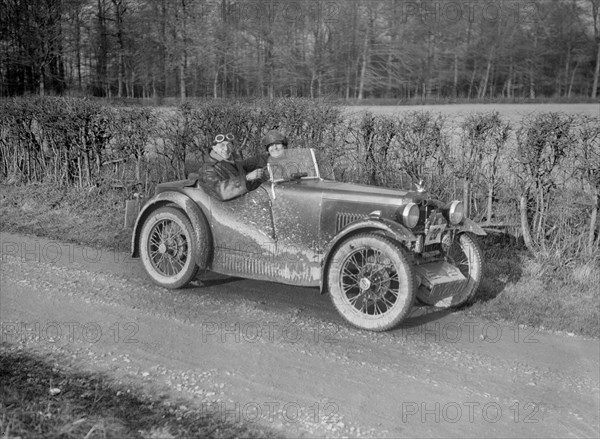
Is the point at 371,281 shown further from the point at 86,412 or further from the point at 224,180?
the point at 86,412

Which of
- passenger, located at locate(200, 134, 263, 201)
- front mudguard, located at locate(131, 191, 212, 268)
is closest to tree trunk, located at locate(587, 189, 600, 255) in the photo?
passenger, located at locate(200, 134, 263, 201)

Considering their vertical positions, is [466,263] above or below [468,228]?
below

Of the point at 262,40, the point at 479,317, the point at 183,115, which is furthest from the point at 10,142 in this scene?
the point at 262,40

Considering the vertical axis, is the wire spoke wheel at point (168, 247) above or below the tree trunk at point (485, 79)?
below

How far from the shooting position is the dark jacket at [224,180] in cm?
663

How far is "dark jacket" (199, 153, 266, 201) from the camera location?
663cm

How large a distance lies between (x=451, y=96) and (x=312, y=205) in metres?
37.9

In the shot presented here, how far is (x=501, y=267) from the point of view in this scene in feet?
25.4

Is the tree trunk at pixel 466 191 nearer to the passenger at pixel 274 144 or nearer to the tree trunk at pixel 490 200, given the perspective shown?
the tree trunk at pixel 490 200

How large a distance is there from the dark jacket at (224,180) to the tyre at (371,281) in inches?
53.7

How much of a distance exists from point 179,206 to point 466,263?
3.21 m

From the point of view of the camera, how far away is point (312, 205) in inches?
246

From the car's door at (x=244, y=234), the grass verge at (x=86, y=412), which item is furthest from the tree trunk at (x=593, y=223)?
the grass verge at (x=86, y=412)

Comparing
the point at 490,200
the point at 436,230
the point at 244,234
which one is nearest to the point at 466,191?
the point at 490,200
